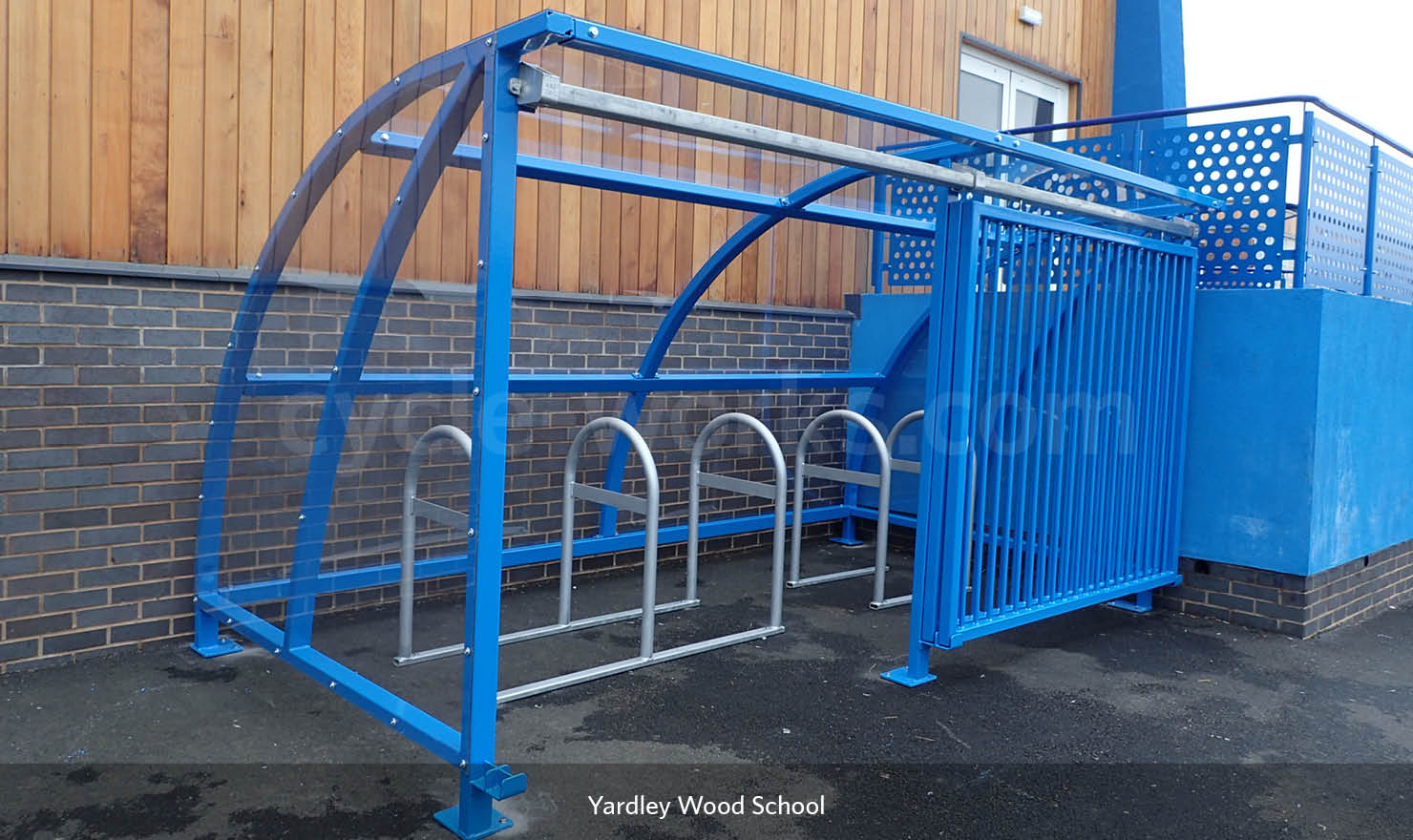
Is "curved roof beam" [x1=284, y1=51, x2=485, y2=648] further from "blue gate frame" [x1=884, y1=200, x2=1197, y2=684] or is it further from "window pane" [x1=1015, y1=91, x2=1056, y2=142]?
"window pane" [x1=1015, y1=91, x2=1056, y2=142]

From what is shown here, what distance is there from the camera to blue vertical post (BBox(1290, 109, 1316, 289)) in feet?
13.9

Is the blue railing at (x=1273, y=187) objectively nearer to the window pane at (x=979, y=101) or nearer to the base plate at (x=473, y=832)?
the window pane at (x=979, y=101)

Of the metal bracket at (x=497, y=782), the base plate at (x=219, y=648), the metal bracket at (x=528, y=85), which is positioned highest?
the metal bracket at (x=528, y=85)

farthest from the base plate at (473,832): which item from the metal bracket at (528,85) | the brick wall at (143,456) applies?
the metal bracket at (528,85)

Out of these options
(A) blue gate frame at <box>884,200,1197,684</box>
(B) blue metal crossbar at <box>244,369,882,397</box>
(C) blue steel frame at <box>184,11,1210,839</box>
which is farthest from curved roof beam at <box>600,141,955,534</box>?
(A) blue gate frame at <box>884,200,1197,684</box>

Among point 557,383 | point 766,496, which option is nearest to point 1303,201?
point 766,496

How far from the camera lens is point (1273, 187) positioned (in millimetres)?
4383

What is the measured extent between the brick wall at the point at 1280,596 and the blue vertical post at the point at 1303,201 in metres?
1.19

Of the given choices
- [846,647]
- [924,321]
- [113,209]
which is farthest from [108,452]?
[924,321]

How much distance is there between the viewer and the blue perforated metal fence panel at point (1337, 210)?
4.34 m

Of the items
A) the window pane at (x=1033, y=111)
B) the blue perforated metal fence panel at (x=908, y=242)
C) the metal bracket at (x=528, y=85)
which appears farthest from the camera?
the window pane at (x=1033, y=111)

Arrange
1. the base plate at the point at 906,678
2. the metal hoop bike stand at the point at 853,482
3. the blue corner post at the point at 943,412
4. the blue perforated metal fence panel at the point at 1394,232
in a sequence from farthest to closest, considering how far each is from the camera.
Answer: the blue perforated metal fence panel at the point at 1394,232, the metal hoop bike stand at the point at 853,482, the base plate at the point at 906,678, the blue corner post at the point at 943,412

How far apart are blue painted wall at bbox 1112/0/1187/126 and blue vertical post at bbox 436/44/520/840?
681cm

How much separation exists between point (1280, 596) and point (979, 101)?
4142 millimetres
